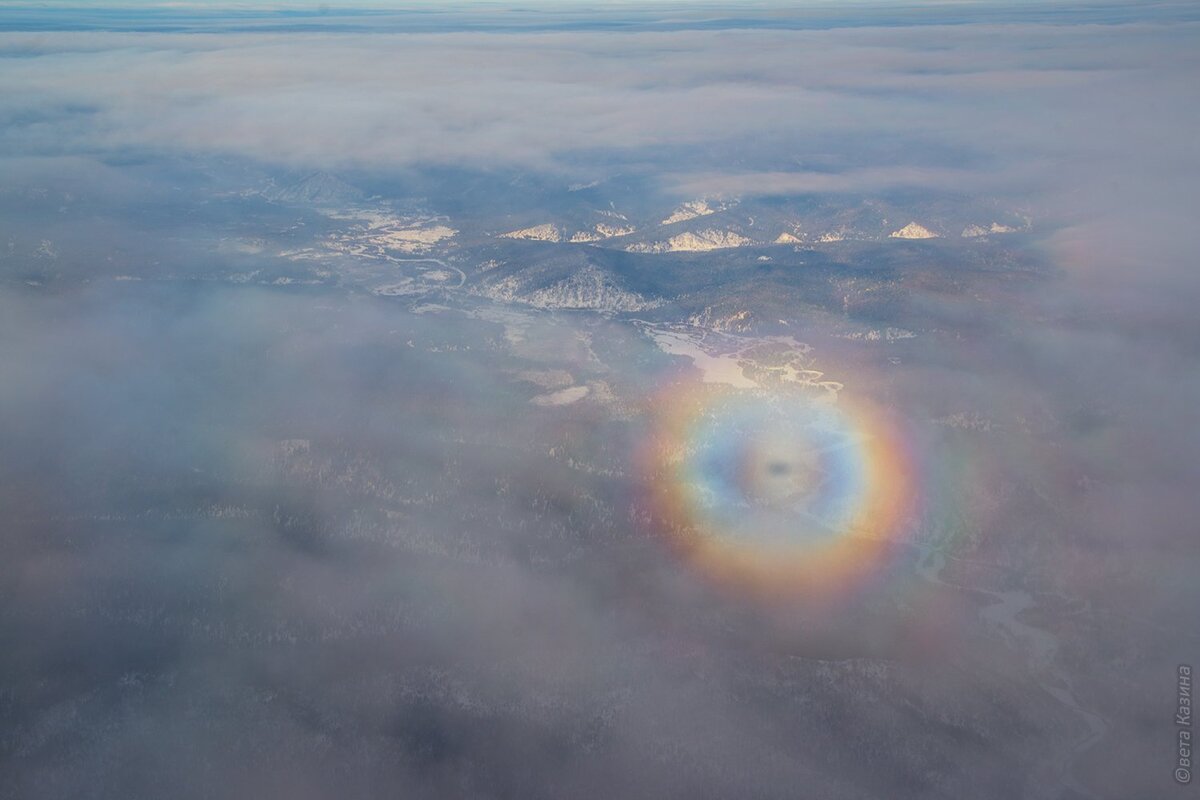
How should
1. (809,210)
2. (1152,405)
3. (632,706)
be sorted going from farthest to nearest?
(809,210) < (1152,405) < (632,706)

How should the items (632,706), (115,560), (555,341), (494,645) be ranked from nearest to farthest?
1. (632,706)
2. (494,645)
3. (115,560)
4. (555,341)

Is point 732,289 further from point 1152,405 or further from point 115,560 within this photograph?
point 115,560

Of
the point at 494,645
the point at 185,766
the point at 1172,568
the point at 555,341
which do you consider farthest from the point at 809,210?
the point at 185,766

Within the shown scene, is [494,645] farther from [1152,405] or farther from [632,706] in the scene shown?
[1152,405]

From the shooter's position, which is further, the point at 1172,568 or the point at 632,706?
the point at 1172,568

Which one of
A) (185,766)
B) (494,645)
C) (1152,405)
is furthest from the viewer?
(1152,405)

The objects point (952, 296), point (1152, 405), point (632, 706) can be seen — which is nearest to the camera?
point (632, 706)

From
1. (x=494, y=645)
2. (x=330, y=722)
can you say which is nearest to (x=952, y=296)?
(x=494, y=645)

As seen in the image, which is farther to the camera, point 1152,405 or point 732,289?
point 732,289
